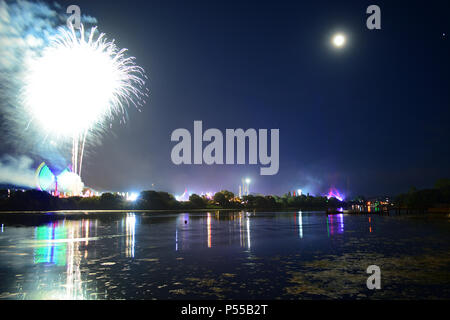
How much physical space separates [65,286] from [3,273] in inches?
243

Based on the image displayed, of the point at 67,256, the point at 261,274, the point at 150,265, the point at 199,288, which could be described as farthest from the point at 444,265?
the point at 67,256

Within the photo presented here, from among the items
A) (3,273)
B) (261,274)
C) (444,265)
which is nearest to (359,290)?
(261,274)

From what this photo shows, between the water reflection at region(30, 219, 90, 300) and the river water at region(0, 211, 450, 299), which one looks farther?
the river water at region(0, 211, 450, 299)

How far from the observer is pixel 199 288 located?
1566cm

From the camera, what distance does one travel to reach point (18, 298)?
45.6 ft

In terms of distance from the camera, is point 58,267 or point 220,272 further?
point 58,267

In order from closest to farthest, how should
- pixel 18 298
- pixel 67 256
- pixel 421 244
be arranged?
pixel 18 298 → pixel 67 256 → pixel 421 244

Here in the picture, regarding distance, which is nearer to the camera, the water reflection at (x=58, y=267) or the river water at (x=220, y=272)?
the water reflection at (x=58, y=267)

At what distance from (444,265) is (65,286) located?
23.8 meters

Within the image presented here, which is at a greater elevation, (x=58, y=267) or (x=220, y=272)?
(x=58, y=267)
